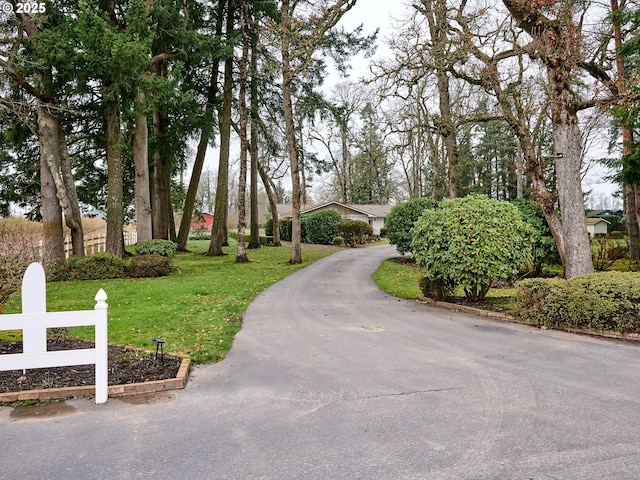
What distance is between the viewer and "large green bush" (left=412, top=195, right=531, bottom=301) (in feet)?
28.5

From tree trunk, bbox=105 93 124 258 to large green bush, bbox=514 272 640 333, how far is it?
13593 mm

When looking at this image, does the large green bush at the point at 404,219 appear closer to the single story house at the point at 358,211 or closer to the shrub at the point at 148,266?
the shrub at the point at 148,266

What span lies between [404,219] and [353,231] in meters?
10.7

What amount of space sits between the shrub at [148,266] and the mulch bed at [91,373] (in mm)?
9124

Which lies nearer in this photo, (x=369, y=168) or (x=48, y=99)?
(x=48, y=99)

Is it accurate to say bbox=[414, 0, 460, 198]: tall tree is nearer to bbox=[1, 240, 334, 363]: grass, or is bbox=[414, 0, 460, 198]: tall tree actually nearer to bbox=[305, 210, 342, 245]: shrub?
bbox=[1, 240, 334, 363]: grass

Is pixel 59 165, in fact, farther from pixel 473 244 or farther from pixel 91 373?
pixel 473 244

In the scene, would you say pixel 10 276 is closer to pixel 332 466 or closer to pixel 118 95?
pixel 332 466

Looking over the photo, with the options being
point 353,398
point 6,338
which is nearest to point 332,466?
point 353,398

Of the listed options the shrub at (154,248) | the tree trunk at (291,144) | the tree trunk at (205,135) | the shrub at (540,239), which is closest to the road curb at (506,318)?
the shrub at (540,239)

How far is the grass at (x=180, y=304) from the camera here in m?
6.42

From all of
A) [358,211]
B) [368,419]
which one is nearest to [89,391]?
[368,419]

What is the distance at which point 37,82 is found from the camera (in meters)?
13.3

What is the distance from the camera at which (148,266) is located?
47.9ft
